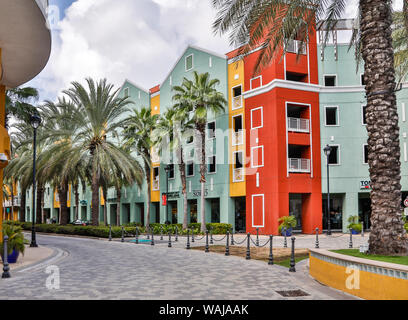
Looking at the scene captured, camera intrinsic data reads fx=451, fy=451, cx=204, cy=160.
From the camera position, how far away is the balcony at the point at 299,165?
35.2 meters

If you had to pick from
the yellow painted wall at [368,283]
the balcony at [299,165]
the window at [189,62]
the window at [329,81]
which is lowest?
the yellow painted wall at [368,283]

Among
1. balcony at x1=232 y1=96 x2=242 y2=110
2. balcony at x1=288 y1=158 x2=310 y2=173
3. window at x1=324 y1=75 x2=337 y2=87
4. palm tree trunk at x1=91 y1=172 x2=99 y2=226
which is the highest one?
window at x1=324 y1=75 x2=337 y2=87

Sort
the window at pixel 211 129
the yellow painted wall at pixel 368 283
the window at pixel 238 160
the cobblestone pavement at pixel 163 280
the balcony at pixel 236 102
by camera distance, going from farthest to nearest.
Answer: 1. the window at pixel 211 129
2. the balcony at pixel 236 102
3. the window at pixel 238 160
4. the cobblestone pavement at pixel 163 280
5. the yellow painted wall at pixel 368 283

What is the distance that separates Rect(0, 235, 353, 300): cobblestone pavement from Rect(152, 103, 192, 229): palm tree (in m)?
21.8

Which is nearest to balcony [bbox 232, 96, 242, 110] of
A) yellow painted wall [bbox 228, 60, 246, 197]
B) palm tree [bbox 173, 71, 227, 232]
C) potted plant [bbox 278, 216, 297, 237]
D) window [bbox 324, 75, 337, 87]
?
yellow painted wall [bbox 228, 60, 246, 197]

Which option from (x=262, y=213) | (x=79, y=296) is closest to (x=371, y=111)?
(x=79, y=296)

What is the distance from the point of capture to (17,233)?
52.5ft

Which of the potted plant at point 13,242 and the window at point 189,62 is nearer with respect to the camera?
the potted plant at point 13,242

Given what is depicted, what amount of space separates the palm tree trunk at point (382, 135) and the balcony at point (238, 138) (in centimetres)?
2654

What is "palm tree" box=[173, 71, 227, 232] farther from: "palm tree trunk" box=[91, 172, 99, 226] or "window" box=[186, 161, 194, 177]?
"palm tree trunk" box=[91, 172, 99, 226]

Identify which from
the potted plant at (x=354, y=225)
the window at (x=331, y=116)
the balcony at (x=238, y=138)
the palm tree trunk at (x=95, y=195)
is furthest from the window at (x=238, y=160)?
the palm tree trunk at (x=95, y=195)

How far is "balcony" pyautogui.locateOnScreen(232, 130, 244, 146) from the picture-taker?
3770 cm

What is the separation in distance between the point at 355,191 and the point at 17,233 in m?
27.7

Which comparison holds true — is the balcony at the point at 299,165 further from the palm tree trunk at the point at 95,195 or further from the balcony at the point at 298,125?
the palm tree trunk at the point at 95,195
